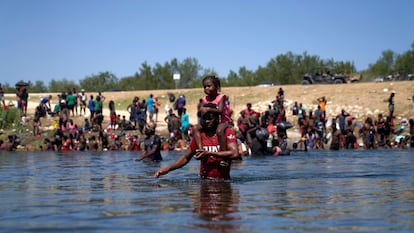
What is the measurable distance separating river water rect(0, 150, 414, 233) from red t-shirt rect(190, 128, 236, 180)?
0.43 ft

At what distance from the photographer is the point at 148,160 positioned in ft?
71.2

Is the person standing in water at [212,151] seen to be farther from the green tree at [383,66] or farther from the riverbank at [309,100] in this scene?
the green tree at [383,66]

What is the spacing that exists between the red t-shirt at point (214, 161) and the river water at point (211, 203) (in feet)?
0.43

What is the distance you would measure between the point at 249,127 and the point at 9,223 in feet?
57.4

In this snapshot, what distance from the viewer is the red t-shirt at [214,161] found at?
1141cm

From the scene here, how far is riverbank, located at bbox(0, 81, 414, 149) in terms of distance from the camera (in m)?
43.0

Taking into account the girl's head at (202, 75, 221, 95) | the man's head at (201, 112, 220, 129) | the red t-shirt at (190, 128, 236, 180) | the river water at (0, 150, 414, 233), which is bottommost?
the river water at (0, 150, 414, 233)

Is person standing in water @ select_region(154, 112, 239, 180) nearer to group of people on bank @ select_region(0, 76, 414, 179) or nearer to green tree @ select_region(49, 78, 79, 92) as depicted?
group of people on bank @ select_region(0, 76, 414, 179)

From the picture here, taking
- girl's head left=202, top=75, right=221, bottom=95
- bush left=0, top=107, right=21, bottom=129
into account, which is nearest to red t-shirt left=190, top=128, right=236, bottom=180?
girl's head left=202, top=75, right=221, bottom=95

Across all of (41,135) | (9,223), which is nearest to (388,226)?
(9,223)

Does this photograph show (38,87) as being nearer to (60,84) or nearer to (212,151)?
(60,84)

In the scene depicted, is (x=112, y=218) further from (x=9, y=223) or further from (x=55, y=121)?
(x=55, y=121)

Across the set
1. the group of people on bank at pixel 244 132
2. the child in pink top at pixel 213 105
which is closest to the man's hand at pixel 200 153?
the child in pink top at pixel 213 105

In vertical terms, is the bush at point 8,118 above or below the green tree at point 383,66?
below
